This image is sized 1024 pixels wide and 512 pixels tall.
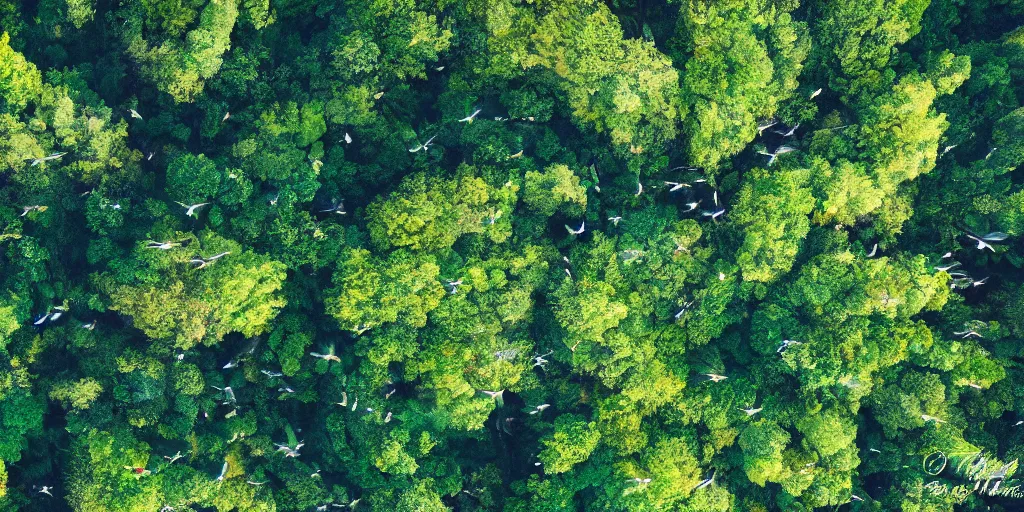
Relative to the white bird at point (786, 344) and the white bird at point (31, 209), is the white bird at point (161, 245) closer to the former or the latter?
the white bird at point (31, 209)

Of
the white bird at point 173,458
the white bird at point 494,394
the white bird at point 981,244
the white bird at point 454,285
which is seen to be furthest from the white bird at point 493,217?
the white bird at point 981,244

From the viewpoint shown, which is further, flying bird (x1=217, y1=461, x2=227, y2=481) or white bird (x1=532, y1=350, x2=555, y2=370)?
white bird (x1=532, y1=350, x2=555, y2=370)

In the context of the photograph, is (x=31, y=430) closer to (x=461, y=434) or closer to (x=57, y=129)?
(x=57, y=129)

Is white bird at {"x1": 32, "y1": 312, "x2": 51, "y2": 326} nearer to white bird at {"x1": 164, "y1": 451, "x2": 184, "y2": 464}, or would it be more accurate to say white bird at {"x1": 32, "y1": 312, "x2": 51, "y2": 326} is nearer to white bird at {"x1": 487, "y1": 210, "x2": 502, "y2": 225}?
white bird at {"x1": 164, "y1": 451, "x2": 184, "y2": 464}

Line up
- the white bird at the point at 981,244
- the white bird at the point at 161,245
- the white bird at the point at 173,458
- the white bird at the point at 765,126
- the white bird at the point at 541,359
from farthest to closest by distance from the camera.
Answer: the white bird at the point at 765,126 → the white bird at the point at 541,359 → the white bird at the point at 981,244 → the white bird at the point at 173,458 → the white bird at the point at 161,245

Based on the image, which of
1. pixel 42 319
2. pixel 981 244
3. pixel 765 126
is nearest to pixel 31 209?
pixel 42 319

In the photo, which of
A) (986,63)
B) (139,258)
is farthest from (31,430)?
(986,63)

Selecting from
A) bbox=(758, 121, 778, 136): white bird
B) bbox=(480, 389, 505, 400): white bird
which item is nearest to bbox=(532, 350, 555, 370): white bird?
bbox=(480, 389, 505, 400): white bird

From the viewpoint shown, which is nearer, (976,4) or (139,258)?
(139,258)

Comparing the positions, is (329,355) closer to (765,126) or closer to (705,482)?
(705,482)
